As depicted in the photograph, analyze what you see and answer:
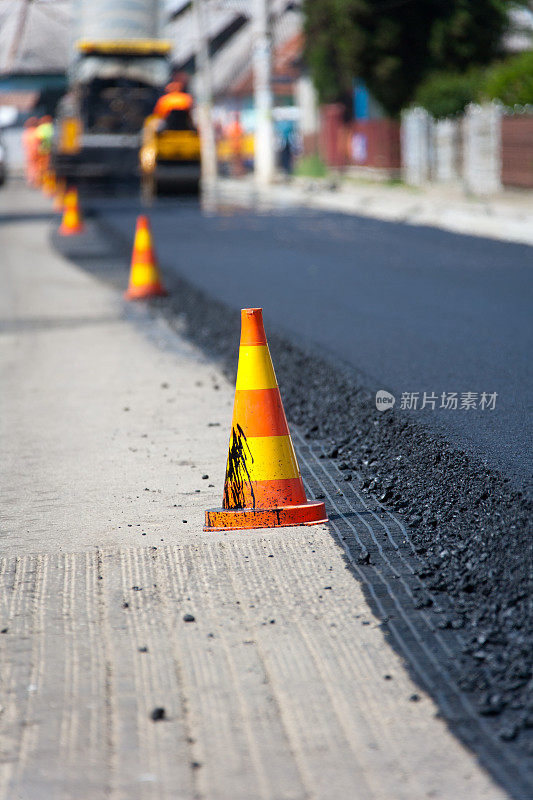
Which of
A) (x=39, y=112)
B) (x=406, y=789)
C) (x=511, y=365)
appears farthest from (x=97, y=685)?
(x=39, y=112)

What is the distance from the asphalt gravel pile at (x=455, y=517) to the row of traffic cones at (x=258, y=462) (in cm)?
47

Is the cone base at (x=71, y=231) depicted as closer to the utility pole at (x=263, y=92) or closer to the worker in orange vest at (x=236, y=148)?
the utility pole at (x=263, y=92)

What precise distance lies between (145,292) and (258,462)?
24.8ft

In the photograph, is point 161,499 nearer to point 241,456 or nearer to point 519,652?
point 241,456

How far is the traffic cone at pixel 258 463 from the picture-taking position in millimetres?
4852

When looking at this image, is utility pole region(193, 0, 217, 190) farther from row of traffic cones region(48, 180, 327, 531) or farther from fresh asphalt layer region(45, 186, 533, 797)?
row of traffic cones region(48, 180, 327, 531)

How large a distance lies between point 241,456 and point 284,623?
113 centimetres

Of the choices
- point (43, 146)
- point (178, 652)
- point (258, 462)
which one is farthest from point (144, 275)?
point (43, 146)

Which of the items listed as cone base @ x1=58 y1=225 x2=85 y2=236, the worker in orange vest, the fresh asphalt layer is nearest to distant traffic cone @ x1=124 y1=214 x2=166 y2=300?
the fresh asphalt layer

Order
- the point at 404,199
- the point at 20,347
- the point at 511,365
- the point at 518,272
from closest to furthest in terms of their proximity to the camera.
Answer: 1. the point at 511,365
2. the point at 20,347
3. the point at 518,272
4. the point at 404,199

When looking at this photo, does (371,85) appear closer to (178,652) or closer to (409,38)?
(409,38)

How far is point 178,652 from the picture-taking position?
367 centimetres

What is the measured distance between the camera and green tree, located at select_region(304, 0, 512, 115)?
32688mm

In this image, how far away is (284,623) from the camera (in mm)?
3873
